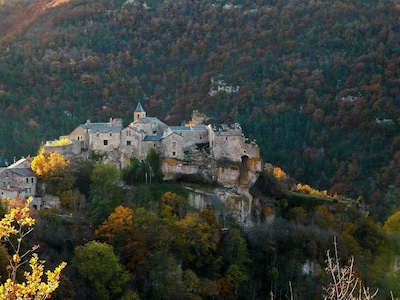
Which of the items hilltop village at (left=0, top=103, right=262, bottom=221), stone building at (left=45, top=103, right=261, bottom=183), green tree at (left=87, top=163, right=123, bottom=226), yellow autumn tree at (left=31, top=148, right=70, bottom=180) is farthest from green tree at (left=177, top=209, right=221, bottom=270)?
yellow autumn tree at (left=31, top=148, right=70, bottom=180)

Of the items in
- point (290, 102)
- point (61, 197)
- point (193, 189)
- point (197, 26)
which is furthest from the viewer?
point (197, 26)

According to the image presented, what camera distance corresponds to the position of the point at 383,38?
11431 cm

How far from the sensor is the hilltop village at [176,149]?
44.6m

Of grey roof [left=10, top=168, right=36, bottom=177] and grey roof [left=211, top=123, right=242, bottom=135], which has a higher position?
grey roof [left=211, top=123, right=242, bottom=135]

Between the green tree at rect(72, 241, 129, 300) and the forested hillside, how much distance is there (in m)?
34.6

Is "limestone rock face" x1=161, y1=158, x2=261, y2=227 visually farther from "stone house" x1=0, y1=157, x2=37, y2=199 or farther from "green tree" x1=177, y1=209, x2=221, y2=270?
"stone house" x1=0, y1=157, x2=37, y2=199

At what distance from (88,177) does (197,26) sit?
256 feet

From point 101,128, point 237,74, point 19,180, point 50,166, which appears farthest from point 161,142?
point 237,74

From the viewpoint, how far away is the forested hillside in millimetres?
85875

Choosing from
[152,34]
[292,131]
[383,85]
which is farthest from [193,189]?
[152,34]

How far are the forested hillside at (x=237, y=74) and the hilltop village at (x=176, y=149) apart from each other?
26780mm

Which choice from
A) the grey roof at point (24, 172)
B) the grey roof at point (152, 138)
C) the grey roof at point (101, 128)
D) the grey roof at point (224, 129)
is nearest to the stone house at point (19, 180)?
the grey roof at point (24, 172)

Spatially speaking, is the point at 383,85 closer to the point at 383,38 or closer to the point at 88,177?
the point at 383,38

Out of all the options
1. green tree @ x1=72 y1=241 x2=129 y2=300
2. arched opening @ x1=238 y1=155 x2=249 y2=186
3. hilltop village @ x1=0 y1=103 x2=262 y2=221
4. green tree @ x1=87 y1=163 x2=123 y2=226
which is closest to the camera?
Result: green tree @ x1=72 y1=241 x2=129 y2=300
